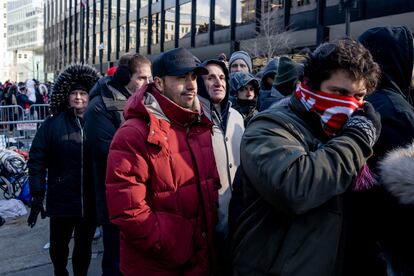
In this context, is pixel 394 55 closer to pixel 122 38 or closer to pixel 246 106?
pixel 246 106

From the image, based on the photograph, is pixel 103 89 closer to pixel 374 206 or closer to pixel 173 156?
pixel 173 156

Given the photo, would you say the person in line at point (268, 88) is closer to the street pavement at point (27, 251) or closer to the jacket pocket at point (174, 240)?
the jacket pocket at point (174, 240)

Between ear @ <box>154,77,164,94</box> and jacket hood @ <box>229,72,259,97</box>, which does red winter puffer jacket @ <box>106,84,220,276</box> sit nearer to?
ear @ <box>154,77,164,94</box>

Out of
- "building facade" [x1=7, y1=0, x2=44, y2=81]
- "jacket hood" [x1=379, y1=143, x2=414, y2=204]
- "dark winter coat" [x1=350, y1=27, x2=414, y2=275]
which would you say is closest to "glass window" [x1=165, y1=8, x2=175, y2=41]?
"dark winter coat" [x1=350, y1=27, x2=414, y2=275]

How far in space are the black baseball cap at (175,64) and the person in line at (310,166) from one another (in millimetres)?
756

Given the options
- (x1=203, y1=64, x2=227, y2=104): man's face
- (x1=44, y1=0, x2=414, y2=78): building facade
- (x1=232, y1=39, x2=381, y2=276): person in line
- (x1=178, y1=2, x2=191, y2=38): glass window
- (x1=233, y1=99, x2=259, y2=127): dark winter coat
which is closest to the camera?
(x1=232, y1=39, x2=381, y2=276): person in line

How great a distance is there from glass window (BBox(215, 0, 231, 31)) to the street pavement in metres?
26.3

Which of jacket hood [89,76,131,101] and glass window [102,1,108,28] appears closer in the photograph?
jacket hood [89,76,131,101]

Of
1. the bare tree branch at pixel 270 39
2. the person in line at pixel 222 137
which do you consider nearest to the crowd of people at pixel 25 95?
the bare tree branch at pixel 270 39

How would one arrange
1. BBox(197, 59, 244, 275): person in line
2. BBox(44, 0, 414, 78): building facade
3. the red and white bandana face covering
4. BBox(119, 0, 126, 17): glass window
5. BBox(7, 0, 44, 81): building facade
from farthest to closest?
BBox(7, 0, 44, 81): building facade < BBox(119, 0, 126, 17): glass window < BBox(44, 0, 414, 78): building facade < BBox(197, 59, 244, 275): person in line < the red and white bandana face covering

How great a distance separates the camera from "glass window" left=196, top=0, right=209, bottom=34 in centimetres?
3256

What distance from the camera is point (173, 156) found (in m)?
2.30

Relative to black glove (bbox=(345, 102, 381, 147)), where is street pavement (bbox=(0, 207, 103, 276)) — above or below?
below

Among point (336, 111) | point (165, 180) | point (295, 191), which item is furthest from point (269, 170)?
point (165, 180)
